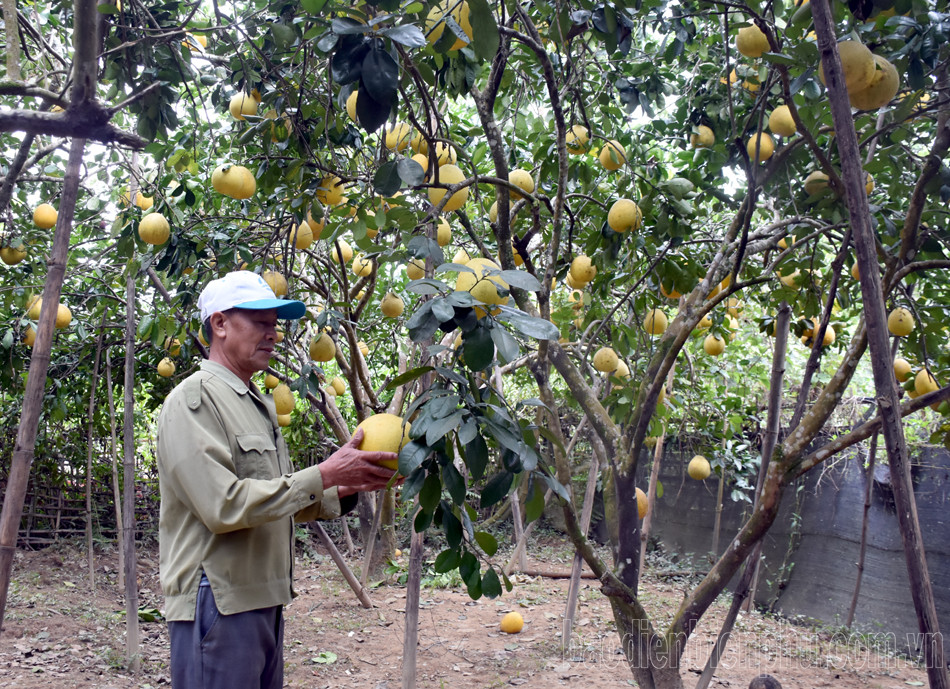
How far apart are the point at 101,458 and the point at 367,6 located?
249 inches

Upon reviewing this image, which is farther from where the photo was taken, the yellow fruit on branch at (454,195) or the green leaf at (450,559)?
the yellow fruit on branch at (454,195)

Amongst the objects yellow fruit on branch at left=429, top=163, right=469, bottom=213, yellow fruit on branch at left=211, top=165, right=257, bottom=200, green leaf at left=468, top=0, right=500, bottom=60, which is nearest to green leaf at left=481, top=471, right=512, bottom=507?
green leaf at left=468, top=0, right=500, bottom=60

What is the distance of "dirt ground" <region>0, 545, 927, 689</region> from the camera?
11.6ft

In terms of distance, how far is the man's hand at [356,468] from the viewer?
145 centimetres

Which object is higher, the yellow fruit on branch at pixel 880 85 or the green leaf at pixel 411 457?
the yellow fruit on branch at pixel 880 85

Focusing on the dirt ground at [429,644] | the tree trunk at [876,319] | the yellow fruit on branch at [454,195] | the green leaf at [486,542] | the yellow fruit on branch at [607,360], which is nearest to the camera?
the tree trunk at [876,319]

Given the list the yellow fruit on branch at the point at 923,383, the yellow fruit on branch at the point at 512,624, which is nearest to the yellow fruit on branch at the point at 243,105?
the yellow fruit on branch at the point at 923,383

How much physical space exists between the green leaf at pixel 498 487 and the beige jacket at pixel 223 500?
0.38m

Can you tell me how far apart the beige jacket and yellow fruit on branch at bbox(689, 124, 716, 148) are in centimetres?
202

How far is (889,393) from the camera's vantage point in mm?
999

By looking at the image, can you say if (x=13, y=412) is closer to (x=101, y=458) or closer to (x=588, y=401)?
(x=101, y=458)

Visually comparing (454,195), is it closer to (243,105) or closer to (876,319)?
(243,105)

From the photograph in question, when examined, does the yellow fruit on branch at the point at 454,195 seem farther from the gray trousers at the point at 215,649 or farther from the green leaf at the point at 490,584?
the gray trousers at the point at 215,649

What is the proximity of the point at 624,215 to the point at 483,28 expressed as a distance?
995 mm
